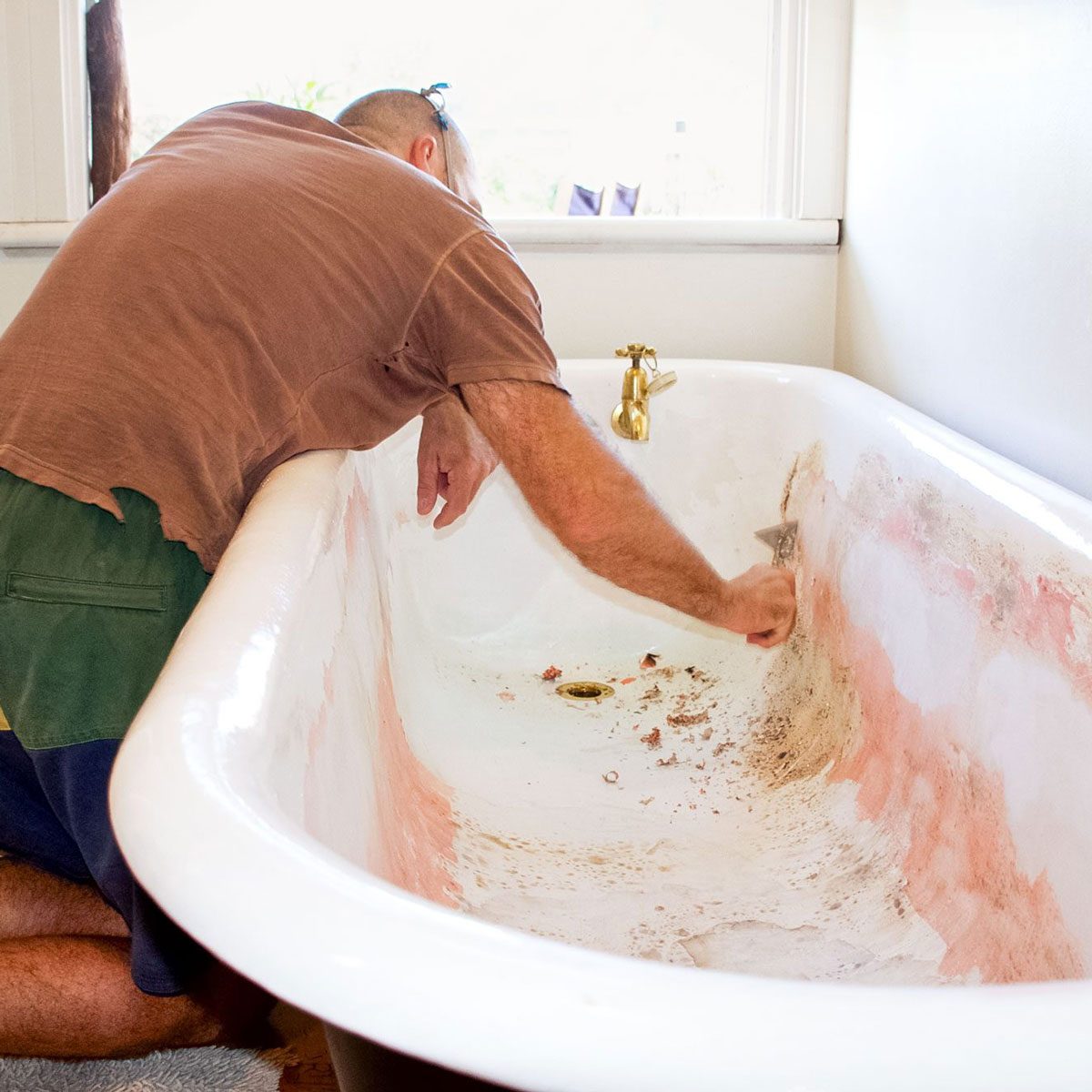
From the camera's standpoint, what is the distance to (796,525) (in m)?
1.79

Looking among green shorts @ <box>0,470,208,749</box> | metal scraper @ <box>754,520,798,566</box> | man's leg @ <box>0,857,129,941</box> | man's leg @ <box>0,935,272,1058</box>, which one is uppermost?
green shorts @ <box>0,470,208,749</box>

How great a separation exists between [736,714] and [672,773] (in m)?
0.19

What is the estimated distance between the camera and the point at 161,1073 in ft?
3.73

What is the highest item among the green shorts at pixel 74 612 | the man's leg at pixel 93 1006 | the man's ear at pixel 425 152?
the man's ear at pixel 425 152

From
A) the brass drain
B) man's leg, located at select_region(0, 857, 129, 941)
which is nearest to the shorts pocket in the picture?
man's leg, located at select_region(0, 857, 129, 941)

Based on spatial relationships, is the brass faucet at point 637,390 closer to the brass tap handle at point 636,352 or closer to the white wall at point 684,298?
the brass tap handle at point 636,352

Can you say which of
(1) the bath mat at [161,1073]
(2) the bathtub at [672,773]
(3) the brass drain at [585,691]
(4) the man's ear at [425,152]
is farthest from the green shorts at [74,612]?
(3) the brass drain at [585,691]

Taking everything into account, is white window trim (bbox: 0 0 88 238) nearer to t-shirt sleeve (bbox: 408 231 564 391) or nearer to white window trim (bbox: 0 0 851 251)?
white window trim (bbox: 0 0 851 251)

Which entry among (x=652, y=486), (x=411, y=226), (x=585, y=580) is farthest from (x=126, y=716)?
(x=652, y=486)

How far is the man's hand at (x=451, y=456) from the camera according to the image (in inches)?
55.8

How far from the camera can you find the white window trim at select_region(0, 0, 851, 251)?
7.10ft

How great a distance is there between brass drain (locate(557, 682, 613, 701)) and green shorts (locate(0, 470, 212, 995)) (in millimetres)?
814

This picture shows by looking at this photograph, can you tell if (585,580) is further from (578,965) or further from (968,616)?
(578,965)

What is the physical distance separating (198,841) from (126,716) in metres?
0.58
